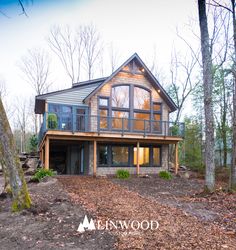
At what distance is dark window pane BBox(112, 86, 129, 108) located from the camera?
1631cm

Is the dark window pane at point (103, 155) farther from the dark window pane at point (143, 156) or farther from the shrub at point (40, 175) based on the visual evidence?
the shrub at point (40, 175)

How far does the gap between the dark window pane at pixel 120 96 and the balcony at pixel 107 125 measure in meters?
1.03

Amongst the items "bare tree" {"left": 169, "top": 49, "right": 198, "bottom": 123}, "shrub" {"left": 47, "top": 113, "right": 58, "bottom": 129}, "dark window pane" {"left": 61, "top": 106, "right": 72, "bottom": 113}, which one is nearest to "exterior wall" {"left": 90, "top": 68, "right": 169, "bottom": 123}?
"dark window pane" {"left": 61, "top": 106, "right": 72, "bottom": 113}

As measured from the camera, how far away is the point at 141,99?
1706 centimetres

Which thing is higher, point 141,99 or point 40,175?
point 141,99

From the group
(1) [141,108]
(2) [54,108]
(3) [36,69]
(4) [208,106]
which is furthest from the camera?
(3) [36,69]

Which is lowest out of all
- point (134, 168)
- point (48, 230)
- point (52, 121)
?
point (134, 168)

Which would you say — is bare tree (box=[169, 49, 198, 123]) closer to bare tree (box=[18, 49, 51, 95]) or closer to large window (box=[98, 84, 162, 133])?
large window (box=[98, 84, 162, 133])

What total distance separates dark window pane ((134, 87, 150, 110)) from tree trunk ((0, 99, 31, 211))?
37.4 ft

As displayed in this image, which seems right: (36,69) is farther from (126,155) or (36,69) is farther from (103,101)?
(126,155)

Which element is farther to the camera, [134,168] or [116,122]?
[134,168]

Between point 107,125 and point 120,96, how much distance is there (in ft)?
7.15

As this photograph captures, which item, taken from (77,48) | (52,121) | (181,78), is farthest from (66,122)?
(77,48)

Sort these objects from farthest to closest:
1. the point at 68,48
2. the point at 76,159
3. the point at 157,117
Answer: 1. the point at 68,48
2. the point at 76,159
3. the point at 157,117
